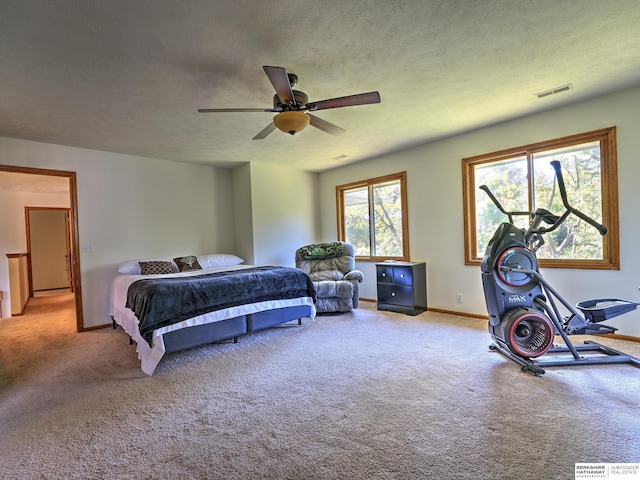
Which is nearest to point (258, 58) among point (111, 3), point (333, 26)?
point (333, 26)

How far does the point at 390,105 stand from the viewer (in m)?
3.28

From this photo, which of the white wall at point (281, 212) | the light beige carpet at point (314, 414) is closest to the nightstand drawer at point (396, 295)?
the light beige carpet at point (314, 414)

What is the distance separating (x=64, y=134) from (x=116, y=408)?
3361 millimetres

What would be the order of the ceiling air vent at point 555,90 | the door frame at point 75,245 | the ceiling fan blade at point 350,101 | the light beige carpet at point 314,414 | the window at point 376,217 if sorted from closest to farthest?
the light beige carpet at point 314,414 → the ceiling fan blade at point 350,101 → the ceiling air vent at point 555,90 → the door frame at point 75,245 → the window at point 376,217

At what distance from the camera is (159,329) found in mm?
2867

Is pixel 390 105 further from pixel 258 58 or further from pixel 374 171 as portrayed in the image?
pixel 374 171

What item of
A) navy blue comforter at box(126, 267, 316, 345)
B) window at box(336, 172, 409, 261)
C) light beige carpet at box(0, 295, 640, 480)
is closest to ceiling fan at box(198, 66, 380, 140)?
navy blue comforter at box(126, 267, 316, 345)

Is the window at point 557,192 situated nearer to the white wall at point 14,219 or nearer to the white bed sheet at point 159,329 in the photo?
the white bed sheet at point 159,329

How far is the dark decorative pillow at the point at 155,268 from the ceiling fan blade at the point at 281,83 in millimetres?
3186

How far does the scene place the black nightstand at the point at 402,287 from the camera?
4.58 meters

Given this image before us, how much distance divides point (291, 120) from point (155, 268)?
316 centimetres

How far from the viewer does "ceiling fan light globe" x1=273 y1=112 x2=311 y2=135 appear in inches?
97.5

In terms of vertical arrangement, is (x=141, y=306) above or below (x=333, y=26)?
below

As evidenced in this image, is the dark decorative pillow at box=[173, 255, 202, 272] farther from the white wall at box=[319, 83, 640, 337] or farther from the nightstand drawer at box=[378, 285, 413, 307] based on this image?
the nightstand drawer at box=[378, 285, 413, 307]
